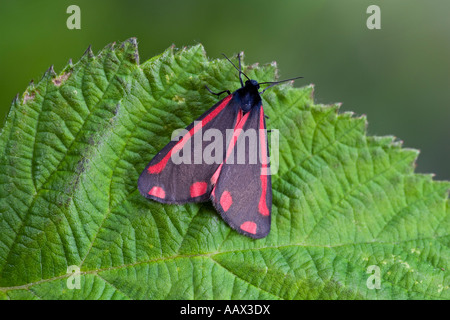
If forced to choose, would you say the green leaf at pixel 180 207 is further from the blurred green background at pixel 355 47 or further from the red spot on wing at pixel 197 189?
the blurred green background at pixel 355 47

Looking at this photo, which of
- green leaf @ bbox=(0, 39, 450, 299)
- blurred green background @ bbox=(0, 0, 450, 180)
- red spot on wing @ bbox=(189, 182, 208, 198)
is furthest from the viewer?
blurred green background @ bbox=(0, 0, 450, 180)

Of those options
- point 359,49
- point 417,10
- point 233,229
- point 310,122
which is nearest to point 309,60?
point 359,49

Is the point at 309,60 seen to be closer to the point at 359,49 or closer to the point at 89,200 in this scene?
the point at 359,49

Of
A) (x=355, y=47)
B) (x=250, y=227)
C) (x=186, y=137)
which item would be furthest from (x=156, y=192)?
(x=355, y=47)

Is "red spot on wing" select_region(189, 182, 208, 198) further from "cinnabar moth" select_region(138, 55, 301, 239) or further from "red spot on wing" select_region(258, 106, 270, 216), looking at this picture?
"red spot on wing" select_region(258, 106, 270, 216)

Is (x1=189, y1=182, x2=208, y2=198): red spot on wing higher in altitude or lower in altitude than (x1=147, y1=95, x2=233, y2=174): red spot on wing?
lower

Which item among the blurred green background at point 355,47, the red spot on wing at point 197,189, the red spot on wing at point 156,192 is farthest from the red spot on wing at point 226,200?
the blurred green background at point 355,47

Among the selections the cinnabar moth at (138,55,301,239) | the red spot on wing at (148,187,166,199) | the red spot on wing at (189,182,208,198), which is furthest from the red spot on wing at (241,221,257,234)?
the red spot on wing at (148,187,166,199)
